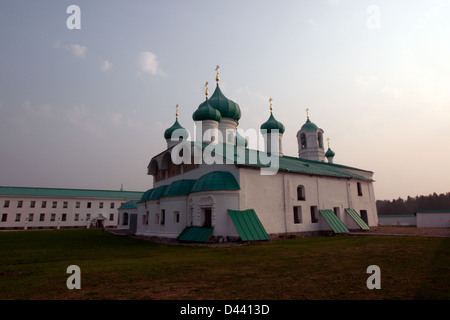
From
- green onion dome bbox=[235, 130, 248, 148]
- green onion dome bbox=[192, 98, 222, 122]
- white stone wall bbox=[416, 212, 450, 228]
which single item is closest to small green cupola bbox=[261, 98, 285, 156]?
green onion dome bbox=[235, 130, 248, 148]

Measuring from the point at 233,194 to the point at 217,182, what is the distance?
1.44m

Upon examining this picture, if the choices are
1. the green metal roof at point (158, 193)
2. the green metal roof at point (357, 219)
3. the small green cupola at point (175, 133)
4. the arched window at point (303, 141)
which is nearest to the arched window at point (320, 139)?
the arched window at point (303, 141)

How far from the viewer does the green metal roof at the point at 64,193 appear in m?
49.1

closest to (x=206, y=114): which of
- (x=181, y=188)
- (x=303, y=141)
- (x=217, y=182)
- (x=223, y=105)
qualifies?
(x=223, y=105)

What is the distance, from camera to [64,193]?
172 feet

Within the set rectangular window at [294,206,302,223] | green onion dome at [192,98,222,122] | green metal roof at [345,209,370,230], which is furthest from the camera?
green onion dome at [192,98,222,122]

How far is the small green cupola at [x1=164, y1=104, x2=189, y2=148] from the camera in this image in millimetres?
33375

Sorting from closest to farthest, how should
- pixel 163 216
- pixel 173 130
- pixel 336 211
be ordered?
pixel 163 216, pixel 336 211, pixel 173 130

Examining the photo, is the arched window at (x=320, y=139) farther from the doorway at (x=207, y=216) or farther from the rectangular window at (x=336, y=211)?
the doorway at (x=207, y=216)

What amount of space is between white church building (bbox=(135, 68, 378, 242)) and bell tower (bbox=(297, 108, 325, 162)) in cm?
670

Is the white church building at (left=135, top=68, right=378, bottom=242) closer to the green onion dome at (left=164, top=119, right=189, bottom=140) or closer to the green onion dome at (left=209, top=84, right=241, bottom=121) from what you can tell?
the green onion dome at (left=209, top=84, right=241, bottom=121)

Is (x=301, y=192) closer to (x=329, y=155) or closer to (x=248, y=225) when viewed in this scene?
(x=248, y=225)
